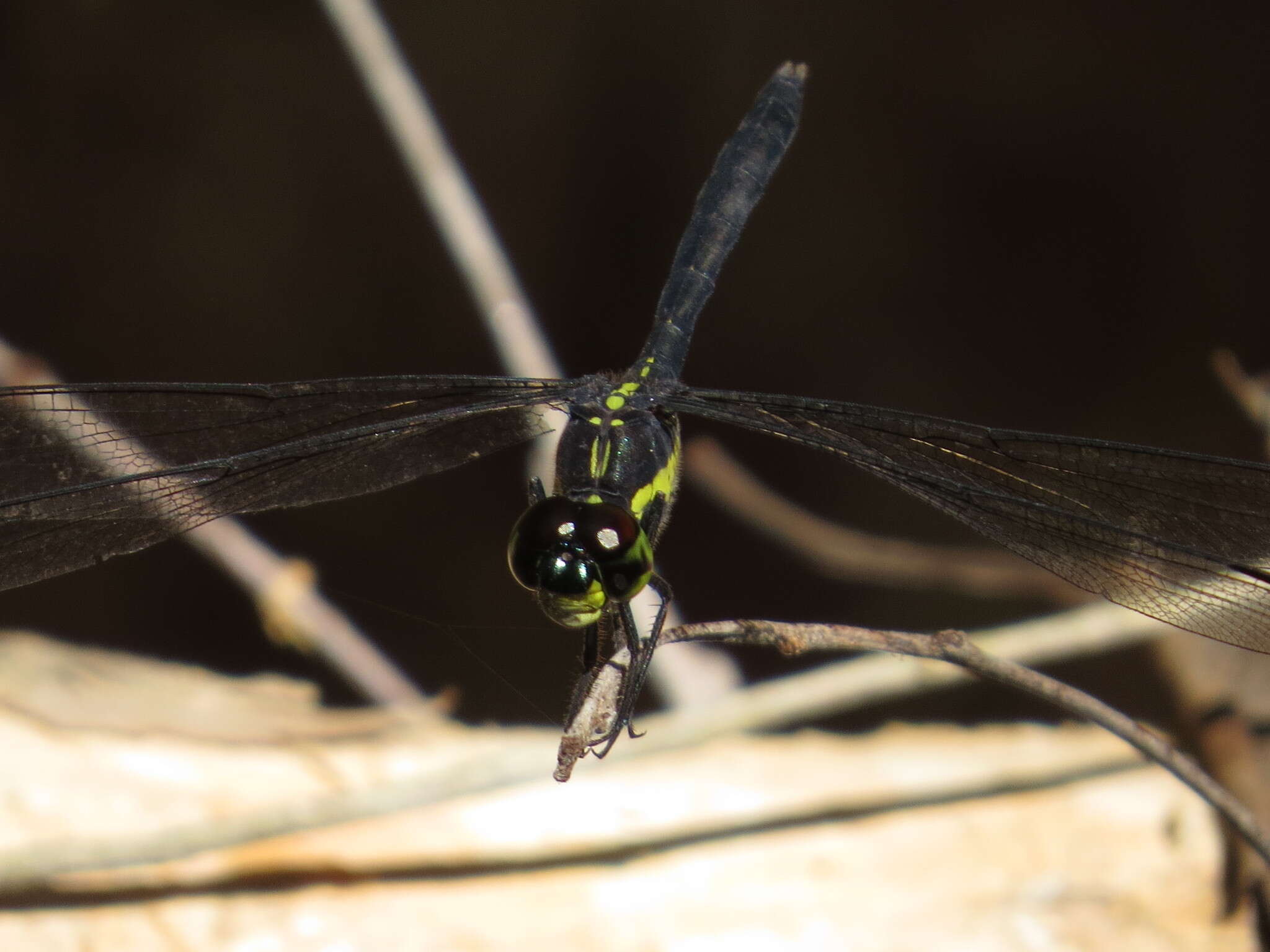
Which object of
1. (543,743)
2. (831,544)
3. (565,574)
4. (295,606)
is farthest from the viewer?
(831,544)

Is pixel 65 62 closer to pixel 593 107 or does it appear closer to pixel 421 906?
pixel 593 107

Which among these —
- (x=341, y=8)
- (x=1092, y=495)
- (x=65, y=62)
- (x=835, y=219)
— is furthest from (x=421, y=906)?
(x=65, y=62)

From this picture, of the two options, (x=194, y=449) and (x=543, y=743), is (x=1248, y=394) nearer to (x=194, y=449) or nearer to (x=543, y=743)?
(x=543, y=743)

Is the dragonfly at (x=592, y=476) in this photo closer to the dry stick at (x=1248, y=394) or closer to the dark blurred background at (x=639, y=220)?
the dark blurred background at (x=639, y=220)

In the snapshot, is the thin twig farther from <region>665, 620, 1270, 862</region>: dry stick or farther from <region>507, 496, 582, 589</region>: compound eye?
<region>507, 496, 582, 589</region>: compound eye

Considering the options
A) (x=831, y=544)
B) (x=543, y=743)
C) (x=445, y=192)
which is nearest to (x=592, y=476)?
(x=543, y=743)

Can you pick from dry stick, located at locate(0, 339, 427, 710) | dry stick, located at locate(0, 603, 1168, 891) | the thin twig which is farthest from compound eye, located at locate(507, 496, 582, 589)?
dry stick, located at locate(0, 339, 427, 710)

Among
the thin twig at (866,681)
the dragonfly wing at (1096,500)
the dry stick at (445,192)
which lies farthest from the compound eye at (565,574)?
the dry stick at (445,192)
